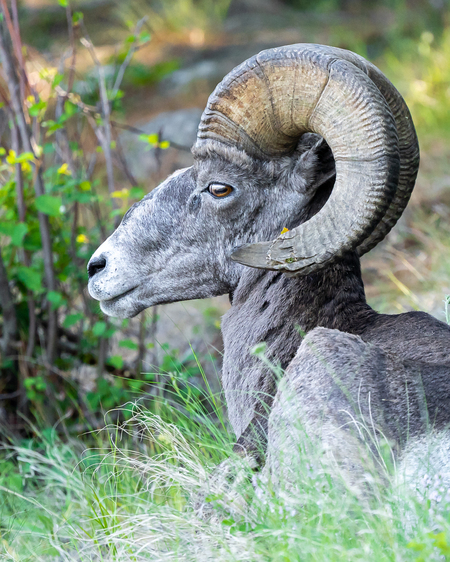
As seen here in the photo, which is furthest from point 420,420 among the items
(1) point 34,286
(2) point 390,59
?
(2) point 390,59

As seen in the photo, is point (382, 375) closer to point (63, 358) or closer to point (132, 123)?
point (63, 358)

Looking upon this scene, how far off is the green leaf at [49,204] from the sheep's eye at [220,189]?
1.62 meters

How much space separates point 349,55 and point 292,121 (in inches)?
15.7

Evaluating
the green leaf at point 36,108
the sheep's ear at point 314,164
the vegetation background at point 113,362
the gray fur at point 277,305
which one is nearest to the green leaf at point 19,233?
the vegetation background at point 113,362

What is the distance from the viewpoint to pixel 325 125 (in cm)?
310

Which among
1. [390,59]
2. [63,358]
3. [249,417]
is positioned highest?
[390,59]

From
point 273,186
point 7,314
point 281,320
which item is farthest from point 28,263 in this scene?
point 281,320

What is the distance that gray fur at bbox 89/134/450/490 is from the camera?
2689 mm

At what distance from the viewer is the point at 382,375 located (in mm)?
2766

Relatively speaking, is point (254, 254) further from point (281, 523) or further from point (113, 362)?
point (113, 362)

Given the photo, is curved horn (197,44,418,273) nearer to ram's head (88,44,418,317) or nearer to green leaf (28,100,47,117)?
ram's head (88,44,418,317)

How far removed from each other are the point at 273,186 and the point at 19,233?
217 centimetres

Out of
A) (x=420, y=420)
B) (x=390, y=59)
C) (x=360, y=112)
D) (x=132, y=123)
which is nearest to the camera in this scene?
(x=420, y=420)

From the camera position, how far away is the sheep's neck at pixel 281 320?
10.9 feet
